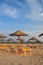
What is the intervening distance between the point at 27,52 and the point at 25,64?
4.31 metres

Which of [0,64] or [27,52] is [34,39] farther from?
[0,64]

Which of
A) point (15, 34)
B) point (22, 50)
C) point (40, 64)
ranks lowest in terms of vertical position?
point (40, 64)

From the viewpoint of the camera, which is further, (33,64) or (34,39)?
(34,39)

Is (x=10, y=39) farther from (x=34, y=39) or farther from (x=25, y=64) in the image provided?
(x=25, y=64)

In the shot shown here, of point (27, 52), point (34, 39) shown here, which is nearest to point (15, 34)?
point (27, 52)

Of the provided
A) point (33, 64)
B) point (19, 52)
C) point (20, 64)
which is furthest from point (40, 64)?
point (19, 52)

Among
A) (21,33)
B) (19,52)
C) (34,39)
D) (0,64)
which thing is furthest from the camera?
(34,39)

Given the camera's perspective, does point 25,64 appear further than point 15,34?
No

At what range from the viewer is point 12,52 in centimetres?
1045

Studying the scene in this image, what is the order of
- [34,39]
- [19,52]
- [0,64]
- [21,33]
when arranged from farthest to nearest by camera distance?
[34,39] < [21,33] < [19,52] < [0,64]

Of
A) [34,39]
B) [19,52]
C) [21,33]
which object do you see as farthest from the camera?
[34,39]

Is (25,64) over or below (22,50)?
below

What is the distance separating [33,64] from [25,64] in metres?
0.30

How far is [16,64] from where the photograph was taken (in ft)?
21.0
